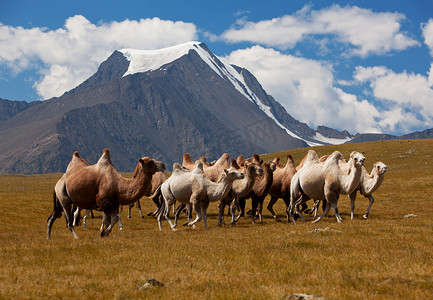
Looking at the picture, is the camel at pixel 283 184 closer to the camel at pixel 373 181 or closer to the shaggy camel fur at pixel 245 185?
the camel at pixel 373 181

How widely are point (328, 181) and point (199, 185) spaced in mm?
6563

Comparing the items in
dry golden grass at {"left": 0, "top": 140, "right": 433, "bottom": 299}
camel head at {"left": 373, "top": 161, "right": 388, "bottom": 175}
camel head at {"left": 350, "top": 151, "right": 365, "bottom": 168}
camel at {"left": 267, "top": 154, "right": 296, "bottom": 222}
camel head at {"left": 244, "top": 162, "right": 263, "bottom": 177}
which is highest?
camel head at {"left": 350, "top": 151, "right": 365, "bottom": 168}

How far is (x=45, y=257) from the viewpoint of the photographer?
40.0 ft

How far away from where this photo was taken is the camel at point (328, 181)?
20906 millimetres

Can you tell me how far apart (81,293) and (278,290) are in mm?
3972

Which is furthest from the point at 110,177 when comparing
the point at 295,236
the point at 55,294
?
the point at 55,294

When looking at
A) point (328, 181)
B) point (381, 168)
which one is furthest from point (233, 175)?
point (381, 168)

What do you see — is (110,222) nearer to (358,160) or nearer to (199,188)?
(199,188)

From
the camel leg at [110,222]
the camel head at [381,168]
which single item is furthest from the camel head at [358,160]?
the camel leg at [110,222]

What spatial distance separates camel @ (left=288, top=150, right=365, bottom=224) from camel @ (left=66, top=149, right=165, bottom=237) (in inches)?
314

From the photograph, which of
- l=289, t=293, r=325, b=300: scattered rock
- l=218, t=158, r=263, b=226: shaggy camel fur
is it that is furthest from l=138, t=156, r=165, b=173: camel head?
l=289, t=293, r=325, b=300: scattered rock

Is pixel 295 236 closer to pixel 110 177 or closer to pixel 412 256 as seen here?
pixel 412 256

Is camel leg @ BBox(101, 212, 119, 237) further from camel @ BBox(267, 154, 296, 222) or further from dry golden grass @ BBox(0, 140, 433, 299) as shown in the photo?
camel @ BBox(267, 154, 296, 222)

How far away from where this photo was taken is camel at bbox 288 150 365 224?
20.9 meters
